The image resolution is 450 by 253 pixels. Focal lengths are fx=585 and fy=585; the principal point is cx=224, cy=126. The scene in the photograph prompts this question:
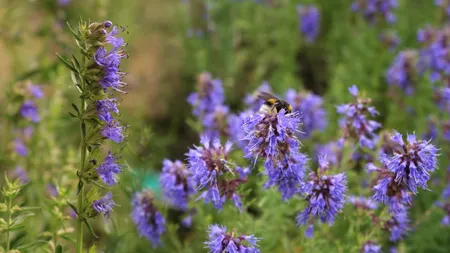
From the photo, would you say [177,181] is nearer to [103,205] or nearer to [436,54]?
[103,205]

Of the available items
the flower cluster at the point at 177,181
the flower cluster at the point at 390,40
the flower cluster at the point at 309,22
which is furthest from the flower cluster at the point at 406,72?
the flower cluster at the point at 177,181

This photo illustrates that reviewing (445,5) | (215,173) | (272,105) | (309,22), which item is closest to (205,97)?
(272,105)

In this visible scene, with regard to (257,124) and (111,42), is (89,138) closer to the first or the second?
(111,42)

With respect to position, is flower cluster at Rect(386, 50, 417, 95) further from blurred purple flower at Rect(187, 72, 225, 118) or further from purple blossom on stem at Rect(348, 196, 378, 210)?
purple blossom on stem at Rect(348, 196, 378, 210)

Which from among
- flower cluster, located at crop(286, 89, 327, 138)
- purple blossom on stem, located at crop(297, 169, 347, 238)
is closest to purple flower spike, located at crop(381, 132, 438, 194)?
purple blossom on stem, located at crop(297, 169, 347, 238)

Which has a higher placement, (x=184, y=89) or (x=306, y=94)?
(x=184, y=89)

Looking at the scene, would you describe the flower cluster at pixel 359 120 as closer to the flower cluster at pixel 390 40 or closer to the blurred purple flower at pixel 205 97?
the blurred purple flower at pixel 205 97

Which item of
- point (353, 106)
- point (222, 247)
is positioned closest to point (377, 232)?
point (353, 106)
